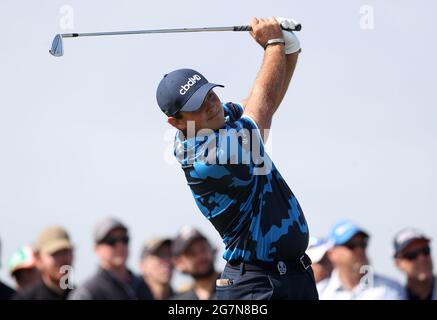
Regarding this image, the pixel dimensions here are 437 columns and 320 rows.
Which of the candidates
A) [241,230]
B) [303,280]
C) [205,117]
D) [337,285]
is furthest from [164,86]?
[337,285]

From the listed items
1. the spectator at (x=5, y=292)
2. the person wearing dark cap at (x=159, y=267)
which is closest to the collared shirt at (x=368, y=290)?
the person wearing dark cap at (x=159, y=267)

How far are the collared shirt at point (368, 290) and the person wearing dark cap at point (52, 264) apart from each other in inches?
102

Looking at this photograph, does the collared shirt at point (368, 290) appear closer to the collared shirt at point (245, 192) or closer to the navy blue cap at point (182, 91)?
the collared shirt at point (245, 192)

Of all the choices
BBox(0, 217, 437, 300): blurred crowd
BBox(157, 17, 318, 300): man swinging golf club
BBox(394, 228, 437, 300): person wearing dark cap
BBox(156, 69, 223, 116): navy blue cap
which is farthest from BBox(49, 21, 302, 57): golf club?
BBox(394, 228, 437, 300): person wearing dark cap

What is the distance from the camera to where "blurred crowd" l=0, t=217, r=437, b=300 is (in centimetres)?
962

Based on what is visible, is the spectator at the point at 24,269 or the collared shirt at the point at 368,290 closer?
the collared shirt at the point at 368,290

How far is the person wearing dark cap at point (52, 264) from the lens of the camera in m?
9.65

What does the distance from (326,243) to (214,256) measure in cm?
121

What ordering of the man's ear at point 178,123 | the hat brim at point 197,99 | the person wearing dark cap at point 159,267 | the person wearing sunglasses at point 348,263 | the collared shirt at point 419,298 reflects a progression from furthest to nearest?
the person wearing dark cap at point 159,267 < the person wearing sunglasses at point 348,263 < the collared shirt at point 419,298 < the man's ear at point 178,123 < the hat brim at point 197,99

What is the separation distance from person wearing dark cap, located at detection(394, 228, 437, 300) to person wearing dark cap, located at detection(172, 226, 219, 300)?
71.0 inches

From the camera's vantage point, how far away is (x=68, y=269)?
32.7 ft

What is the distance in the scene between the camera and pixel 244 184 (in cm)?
746

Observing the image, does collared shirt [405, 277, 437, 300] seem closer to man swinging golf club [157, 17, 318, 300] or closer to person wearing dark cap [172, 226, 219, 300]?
person wearing dark cap [172, 226, 219, 300]
